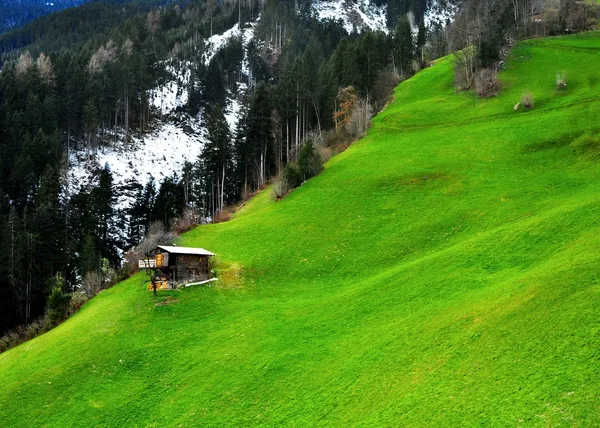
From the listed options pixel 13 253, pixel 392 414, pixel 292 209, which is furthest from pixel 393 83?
pixel 392 414

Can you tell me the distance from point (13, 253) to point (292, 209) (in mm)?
41387

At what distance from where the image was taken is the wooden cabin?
45.5 metres

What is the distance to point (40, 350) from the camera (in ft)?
133

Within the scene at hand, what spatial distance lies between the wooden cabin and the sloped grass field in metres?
1.68

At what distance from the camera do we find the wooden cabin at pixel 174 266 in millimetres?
45531

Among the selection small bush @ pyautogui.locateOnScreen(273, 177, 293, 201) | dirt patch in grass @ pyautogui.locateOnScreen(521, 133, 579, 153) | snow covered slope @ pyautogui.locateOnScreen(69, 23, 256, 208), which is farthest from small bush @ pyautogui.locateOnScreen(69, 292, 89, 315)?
dirt patch in grass @ pyautogui.locateOnScreen(521, 133, 579, 153)

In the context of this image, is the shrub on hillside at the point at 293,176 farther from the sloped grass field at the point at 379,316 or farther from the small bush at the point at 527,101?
the small bush at the point at 527,101

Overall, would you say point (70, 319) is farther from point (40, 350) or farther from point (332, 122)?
point (332, 122)

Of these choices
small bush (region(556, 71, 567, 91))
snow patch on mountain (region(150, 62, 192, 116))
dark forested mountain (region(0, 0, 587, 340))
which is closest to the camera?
dark forested mountain (region(0, 0, 587, 340))

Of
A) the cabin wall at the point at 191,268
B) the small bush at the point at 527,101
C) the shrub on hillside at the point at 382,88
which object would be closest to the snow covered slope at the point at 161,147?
the shrub on hillside at the point at 382,88

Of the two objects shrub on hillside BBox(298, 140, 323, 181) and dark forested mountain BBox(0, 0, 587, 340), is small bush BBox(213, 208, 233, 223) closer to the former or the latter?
dark forested mountain BBox(0, 0, 587, 340)

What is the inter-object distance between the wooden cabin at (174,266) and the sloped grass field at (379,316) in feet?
5.53

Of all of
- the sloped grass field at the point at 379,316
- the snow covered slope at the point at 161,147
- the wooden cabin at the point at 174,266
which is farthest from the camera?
the snow covered slope at the point at 161,147

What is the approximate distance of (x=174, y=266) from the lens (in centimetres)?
4559
